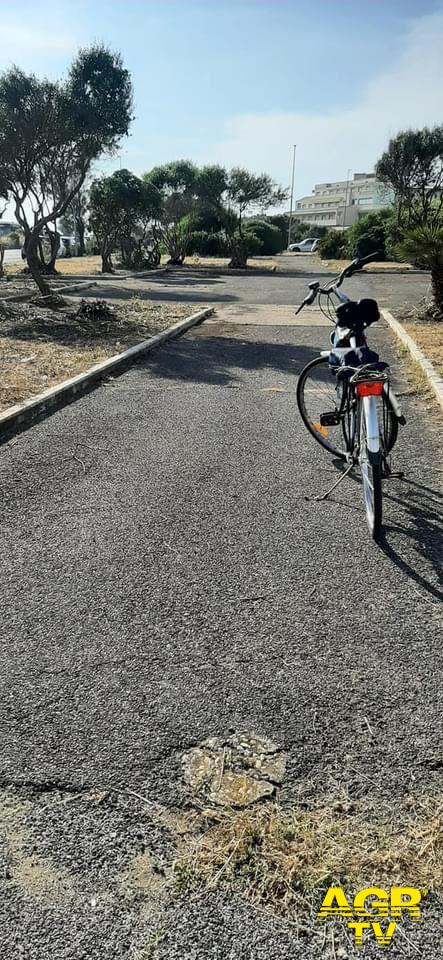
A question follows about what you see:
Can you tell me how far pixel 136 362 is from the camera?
940 cm

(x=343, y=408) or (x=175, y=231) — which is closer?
(x=343, y=408)

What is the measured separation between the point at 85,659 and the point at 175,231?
37451 millimetres

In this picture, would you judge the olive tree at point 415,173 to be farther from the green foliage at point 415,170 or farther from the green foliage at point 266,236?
the green foliage at point 266,236

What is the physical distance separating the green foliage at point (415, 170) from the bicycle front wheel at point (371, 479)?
32307 mm

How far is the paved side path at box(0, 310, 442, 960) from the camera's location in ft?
5.83

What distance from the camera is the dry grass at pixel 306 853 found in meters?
1.75

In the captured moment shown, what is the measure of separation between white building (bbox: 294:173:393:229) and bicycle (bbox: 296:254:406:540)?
10024cm

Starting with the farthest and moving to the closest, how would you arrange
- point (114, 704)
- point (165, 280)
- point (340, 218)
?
1. point (340, 218)
2. point (165, 280)
3. point (114, 704)

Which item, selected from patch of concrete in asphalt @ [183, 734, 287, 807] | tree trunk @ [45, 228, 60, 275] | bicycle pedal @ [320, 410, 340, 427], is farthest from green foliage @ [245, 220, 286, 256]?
patch of concrete in asphalt @ [183, 734, 287, 807]

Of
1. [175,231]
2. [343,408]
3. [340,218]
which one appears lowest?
[343,408]

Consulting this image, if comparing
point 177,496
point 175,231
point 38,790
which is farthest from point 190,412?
point 175,231

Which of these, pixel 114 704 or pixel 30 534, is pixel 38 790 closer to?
pixel 114 704

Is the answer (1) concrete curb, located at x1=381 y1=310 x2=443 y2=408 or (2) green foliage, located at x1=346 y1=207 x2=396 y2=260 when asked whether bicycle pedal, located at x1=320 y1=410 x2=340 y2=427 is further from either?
(2) green foliage, located at x1=346 y1=207 x2=396 y2=260

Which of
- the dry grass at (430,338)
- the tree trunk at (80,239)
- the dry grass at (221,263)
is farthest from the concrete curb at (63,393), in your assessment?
the tree trunk at (80,239)
